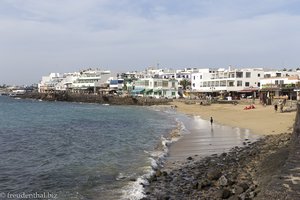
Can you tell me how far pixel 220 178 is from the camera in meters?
15.1

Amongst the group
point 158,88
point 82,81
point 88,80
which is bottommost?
point 158,88

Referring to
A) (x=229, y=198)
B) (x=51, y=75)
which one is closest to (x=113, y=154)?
(x=229, y=198)

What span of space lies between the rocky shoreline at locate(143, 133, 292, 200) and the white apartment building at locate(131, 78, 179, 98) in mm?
84571

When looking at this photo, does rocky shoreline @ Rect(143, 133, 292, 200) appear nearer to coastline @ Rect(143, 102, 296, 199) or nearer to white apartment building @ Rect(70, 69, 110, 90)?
coastline @ Rect(143, 102, 296, 199)

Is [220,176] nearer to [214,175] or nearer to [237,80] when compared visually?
[214,175]

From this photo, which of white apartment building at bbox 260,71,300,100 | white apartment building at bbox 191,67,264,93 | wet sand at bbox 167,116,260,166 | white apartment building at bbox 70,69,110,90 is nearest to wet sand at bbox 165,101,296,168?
wet sand at bbox 167,116,260,166

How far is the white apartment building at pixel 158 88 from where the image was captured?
105 m

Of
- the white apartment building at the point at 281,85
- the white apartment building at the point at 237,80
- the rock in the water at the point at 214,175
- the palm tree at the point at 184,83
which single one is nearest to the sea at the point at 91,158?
the rock in the water at the point at 214,175

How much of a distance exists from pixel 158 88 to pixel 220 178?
92.1m

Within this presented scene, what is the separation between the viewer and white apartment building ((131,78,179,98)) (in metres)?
105

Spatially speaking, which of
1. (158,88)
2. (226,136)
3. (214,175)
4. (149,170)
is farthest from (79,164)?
(158,88)

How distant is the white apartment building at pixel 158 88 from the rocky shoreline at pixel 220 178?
84.6 meters

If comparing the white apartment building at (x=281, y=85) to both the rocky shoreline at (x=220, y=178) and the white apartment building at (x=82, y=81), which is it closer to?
the rocky shoreline at (x=220, y=178)

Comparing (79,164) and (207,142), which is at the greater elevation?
(207,142)
